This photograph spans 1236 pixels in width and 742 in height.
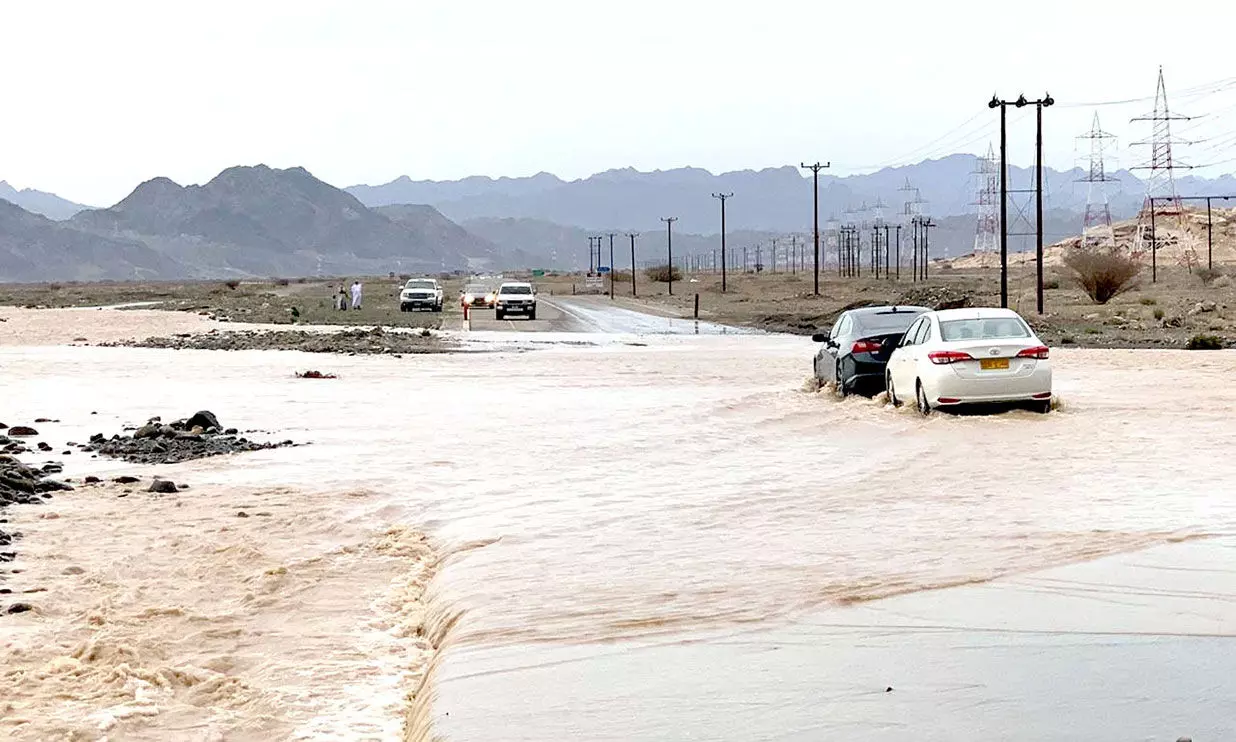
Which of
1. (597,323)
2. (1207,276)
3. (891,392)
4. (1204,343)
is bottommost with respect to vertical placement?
(1204,343)

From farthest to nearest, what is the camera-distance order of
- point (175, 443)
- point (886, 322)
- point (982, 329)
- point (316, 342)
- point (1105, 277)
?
point (1105, 277) → point (316, 342) → point (886, 322) → point (982, 329) → point (175, 443)

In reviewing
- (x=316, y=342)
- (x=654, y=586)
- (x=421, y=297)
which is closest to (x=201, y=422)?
(x=654, y=586)

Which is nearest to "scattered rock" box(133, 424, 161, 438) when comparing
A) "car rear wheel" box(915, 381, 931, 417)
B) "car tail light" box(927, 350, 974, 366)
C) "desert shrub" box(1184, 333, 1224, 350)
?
"car rear wheel" box(915, 381, 931, 417)

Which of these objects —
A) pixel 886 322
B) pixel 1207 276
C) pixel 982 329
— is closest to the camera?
pixel 982 329

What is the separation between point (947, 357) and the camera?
66.6 ft

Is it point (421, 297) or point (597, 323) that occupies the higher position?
point (421, 297)

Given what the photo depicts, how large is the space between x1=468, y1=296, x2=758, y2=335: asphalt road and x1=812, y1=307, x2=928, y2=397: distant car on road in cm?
2934

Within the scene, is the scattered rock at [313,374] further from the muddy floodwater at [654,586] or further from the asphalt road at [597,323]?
the asphalt road at [597,323]

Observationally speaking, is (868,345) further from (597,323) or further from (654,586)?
(597,323)

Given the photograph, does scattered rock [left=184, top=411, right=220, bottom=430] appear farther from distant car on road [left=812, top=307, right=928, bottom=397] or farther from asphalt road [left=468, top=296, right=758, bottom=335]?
asphalt road [left=468, top=296, right=758, bottom=335]

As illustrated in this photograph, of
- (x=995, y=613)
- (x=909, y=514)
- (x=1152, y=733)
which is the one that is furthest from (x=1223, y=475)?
(x=1152, y=733)

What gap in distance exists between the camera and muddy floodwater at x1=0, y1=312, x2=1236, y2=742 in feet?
25.5

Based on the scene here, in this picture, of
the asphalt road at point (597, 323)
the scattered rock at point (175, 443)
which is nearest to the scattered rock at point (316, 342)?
the asphalt road at point (597, 323)

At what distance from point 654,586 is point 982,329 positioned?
1120 cm
